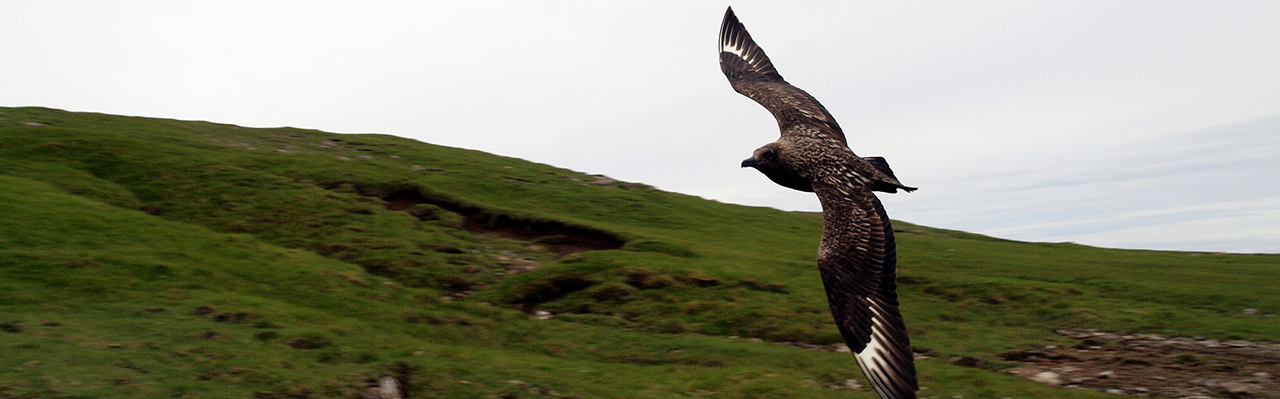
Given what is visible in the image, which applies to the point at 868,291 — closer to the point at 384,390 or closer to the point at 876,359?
the point at 876,359

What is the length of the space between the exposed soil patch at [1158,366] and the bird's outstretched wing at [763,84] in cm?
390

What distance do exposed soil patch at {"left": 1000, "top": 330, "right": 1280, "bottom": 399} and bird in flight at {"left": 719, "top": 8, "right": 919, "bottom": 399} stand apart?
159 inches

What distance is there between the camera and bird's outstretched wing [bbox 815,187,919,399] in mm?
6531

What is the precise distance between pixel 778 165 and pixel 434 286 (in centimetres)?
686

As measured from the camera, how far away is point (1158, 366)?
10.8 m

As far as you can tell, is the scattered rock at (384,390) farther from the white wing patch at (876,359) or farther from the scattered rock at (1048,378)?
the scattered rock at (1048,378)

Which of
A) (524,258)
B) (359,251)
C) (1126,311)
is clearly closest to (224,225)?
(359,251)

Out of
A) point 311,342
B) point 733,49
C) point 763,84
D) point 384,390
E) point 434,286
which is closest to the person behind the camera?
point 384,390

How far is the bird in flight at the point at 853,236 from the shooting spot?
259 inches

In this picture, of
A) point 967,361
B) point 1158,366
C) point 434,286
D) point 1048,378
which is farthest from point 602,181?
point 1158,366

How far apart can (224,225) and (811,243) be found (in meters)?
11.2

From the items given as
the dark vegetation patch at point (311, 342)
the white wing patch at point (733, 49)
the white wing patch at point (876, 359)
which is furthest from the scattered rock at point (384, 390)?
the white wing patch at point (733, 49)

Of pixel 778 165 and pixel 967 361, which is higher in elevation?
pixel 778 165

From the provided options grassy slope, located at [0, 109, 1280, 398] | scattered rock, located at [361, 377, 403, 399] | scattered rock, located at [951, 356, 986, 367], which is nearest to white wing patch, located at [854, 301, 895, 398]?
grassy slope, located at [0, 109, 1280, 398]
